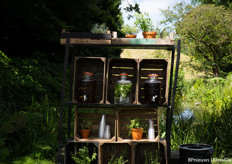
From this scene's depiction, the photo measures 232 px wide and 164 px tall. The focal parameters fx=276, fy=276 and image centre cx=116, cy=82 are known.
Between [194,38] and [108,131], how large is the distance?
8.41 m

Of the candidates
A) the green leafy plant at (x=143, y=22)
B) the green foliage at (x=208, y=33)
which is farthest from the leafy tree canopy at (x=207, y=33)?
the green leafy plant at (x=143, y=22)

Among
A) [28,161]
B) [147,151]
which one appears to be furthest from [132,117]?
[28,161]

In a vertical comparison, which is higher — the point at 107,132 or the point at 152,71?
the point at 152,71

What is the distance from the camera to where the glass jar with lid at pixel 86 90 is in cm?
325

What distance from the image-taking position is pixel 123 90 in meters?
3.24

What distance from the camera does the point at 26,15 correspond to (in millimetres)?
5559

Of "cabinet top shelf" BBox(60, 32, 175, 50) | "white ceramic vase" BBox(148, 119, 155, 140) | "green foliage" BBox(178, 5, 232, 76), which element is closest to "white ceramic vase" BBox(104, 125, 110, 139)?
"white ceramic vase" BBox(148, 119, 155, 140)

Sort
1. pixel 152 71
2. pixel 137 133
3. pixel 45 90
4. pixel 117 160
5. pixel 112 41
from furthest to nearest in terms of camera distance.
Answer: pixel 45 90
pixel 152 71
pixel 117 160
pixel 137 133
pixel 112 41

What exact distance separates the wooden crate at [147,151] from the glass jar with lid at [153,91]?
0.61 meters

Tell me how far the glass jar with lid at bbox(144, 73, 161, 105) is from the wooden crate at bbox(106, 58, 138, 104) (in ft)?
0.92

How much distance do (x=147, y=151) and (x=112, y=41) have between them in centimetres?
147

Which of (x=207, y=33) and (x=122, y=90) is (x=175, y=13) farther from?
(x=122, y=90)

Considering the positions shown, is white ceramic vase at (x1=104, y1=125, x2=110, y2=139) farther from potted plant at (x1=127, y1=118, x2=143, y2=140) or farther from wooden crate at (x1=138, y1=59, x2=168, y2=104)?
wooden crate at (x1=138, y1=59, x2=168, y2=104)

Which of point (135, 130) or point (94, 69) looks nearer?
point (135, 130)
